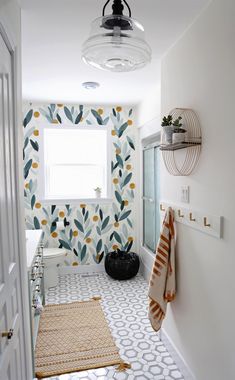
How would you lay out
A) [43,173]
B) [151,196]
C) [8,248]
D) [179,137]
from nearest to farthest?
[8,248] < [179,137] < [151,196] < [43,173]

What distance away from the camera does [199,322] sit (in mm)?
1739

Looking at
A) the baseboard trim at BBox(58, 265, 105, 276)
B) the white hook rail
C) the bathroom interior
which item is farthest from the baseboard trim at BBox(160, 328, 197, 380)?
the baseboard trim at BBox(58, 265, 105, 276)

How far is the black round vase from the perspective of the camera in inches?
139

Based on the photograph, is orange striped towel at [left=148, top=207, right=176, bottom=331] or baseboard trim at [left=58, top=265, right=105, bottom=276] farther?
baseboard trim at [left=58, top=265, right=105, bottom=276]

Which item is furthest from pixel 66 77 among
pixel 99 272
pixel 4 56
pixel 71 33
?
pixel 99 272

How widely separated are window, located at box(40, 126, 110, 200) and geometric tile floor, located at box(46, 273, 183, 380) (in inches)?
46.0

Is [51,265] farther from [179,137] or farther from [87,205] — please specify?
[179,137]

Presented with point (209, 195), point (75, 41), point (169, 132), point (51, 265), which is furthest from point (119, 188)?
point (209, 195)

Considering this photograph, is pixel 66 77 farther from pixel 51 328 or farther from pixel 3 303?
pixel 51 328

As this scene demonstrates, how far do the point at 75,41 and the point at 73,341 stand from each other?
2.33m

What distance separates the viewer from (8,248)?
1247mm

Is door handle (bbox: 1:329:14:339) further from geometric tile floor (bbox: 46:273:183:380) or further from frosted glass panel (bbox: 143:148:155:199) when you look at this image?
frosted glass panel (bbox: 143:148:155:199)

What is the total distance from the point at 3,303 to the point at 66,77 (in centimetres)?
217

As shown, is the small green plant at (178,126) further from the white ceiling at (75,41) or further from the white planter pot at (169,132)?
the white ceiling at (75,41)
